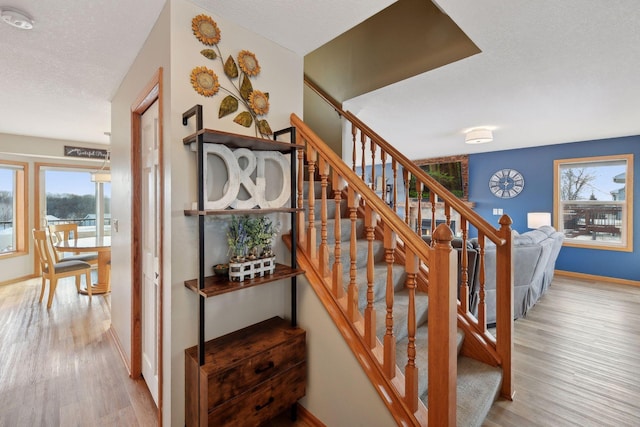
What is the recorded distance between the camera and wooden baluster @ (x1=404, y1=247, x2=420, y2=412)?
126cm

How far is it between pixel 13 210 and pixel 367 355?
643 cm

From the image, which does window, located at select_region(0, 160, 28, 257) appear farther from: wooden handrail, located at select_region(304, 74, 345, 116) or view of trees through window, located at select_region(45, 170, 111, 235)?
wooden handrail, located at select_region(304, 74, 345, 116)

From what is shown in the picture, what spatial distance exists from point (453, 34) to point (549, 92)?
1376 millimetres

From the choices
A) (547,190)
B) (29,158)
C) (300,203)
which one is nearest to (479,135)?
(547,190)

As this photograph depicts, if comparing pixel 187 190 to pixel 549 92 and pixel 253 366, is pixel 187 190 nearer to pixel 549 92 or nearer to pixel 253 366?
pixel 253 366

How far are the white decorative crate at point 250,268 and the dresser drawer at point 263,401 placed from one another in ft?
1.84

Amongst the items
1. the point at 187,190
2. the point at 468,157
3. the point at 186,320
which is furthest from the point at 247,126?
the point at 468,157

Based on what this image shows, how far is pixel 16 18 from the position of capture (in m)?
1.54

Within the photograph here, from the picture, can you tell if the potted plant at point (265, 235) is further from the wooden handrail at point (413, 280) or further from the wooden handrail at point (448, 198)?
the wooden handrail at point (448, 198)

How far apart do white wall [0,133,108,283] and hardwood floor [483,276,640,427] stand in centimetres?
617

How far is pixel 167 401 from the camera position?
1.52 metres

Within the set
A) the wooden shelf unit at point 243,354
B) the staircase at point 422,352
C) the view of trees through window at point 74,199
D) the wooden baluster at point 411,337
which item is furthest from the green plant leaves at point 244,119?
the view of trees through window at point 74,199

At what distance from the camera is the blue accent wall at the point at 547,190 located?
459cm

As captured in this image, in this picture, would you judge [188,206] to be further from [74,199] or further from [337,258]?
[74,199]
